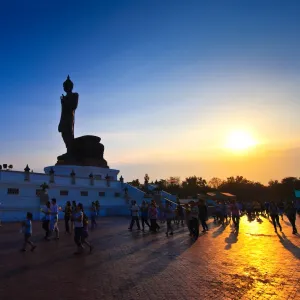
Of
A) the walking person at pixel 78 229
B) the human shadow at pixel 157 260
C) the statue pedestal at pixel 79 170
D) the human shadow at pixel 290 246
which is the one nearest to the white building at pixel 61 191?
the statue pedestal at pixel 79 170

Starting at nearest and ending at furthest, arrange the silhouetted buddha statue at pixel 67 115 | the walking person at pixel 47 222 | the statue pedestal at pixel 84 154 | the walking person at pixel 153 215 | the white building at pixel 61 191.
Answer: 1. the walking person at pixel 47 222
2. the walking person at pixel 153 215
3. the white building at pixel 61 191
4. the statue pedestal at pixel 84 154
5. the silhouetted buddha statue at pixel 67 115

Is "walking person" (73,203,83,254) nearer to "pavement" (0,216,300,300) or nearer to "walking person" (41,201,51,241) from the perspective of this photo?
"pavement" (0,216,300,300)

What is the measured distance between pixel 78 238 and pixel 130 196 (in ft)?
81.6

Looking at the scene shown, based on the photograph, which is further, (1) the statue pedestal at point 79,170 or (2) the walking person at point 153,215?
(1) the statue pedestal at point 79,170

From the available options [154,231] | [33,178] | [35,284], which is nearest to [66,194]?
[33,178]

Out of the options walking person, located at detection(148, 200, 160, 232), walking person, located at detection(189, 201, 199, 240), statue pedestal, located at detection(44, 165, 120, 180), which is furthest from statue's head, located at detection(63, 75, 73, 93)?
walking person, located at detection(189, 201, 199, 240)

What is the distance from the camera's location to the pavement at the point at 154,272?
220 inches

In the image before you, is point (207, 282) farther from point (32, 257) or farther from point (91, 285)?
point (32, 257)

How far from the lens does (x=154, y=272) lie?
713 cm

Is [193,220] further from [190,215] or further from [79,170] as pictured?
[79,170]

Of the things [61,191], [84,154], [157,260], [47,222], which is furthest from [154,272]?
[84,154]

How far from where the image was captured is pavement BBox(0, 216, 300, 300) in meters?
5.59

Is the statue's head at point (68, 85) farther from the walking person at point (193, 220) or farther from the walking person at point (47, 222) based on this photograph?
the walking person at point (193, 220)

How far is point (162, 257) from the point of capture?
8930 mm
